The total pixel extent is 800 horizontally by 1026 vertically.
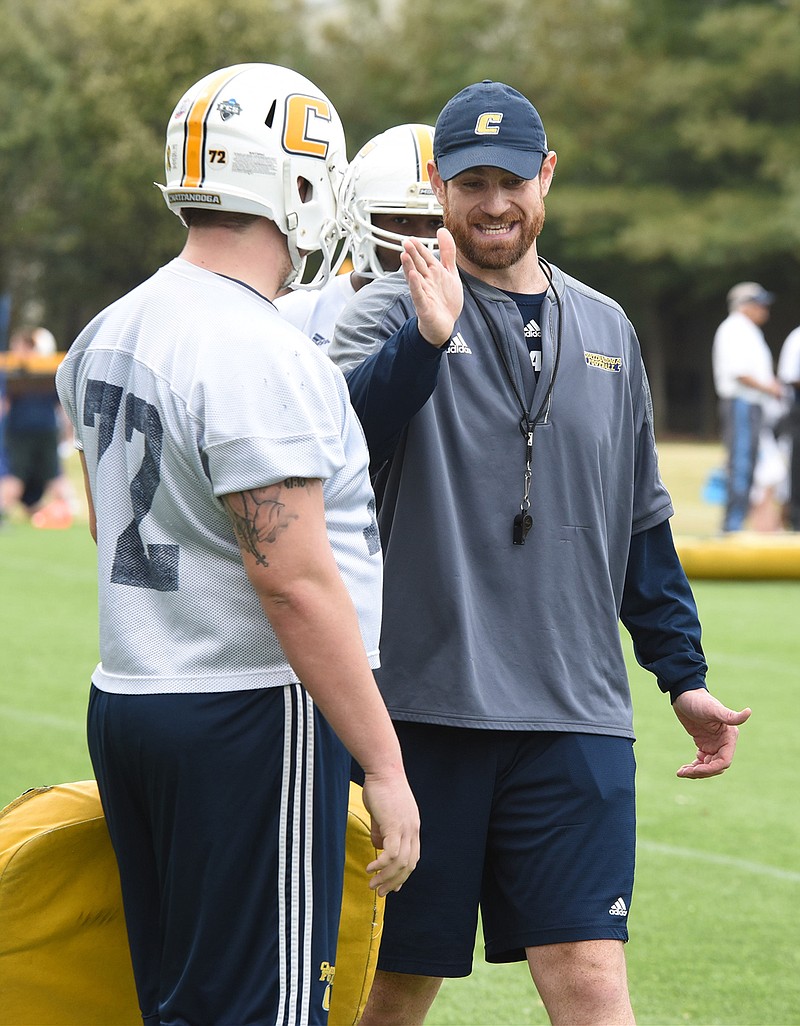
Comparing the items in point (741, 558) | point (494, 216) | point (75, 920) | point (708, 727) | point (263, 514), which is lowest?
point (741, 558)

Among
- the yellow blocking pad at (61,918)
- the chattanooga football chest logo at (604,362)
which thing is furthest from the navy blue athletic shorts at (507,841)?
the chattanooga football chest logo at (604,362)

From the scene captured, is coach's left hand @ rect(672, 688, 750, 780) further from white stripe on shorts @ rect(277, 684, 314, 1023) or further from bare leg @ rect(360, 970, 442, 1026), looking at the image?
white stripe on shorts @ rect(277, 684, 314, 1023)

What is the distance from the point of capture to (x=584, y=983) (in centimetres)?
292

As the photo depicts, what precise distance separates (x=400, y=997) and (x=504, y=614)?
86 centimetres

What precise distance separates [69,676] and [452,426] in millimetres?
5596

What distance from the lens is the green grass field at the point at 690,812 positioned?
4.25 m

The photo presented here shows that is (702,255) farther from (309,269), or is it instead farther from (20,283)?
(309,269)

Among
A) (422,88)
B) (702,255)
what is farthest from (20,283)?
(702,255)

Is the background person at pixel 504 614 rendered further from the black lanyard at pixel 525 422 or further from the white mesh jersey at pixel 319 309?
the white mesh jersey at pixel 319 309

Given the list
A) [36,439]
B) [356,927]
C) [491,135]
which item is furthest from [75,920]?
[36,439]

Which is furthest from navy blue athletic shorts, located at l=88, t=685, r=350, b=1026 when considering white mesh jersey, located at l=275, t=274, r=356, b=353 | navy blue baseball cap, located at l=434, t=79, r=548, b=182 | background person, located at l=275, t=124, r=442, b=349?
white mesh jersey, located at l=275, t=274, r=356, b=353

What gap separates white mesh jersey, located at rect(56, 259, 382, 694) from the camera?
2213mm

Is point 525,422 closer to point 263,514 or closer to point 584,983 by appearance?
point 263,514

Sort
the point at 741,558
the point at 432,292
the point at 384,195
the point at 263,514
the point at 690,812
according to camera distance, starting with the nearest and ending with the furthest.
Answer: the point at 263,514, the point at 432,292, the point at 384,195, the point at 690,812, the point at 741,558
